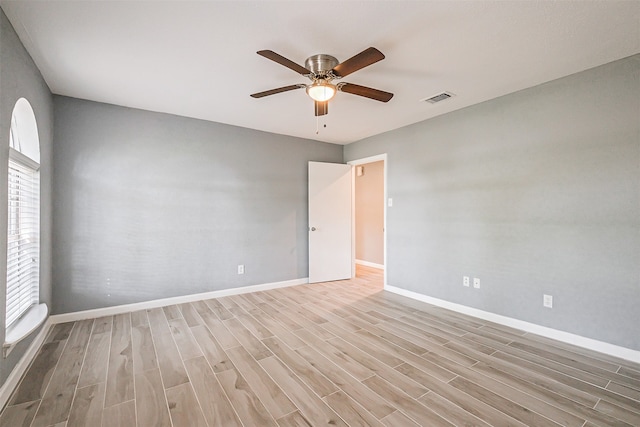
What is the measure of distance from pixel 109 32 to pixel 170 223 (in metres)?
2.29

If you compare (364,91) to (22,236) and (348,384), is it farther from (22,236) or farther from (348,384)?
(22,236)

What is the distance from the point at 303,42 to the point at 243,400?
2573 mm

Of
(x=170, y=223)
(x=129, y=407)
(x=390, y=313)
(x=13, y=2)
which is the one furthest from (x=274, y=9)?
(x=390, y=313)

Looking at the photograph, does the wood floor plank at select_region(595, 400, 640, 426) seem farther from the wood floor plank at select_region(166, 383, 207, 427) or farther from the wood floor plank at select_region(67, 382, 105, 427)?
the wood floor plank at select_region(67, 382, 105, 427)

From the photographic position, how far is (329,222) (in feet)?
16.6

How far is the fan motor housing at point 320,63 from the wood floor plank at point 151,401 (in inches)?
102

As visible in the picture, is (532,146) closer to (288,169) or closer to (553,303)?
(553,303)

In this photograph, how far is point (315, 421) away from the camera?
1694 millimetres

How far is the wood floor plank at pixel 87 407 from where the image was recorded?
5.55ft

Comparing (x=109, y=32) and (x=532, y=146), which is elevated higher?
(x=109, y=32)

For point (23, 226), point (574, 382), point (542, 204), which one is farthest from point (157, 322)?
point (542, 204)

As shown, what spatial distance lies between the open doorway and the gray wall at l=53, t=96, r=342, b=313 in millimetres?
2112

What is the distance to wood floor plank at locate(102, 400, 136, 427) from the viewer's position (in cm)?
167

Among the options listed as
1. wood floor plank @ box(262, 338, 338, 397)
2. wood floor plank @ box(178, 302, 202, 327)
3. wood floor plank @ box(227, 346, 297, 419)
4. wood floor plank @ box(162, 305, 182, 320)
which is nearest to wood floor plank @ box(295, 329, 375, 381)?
wood floor plank @ box(262, 338, 338, 397)
